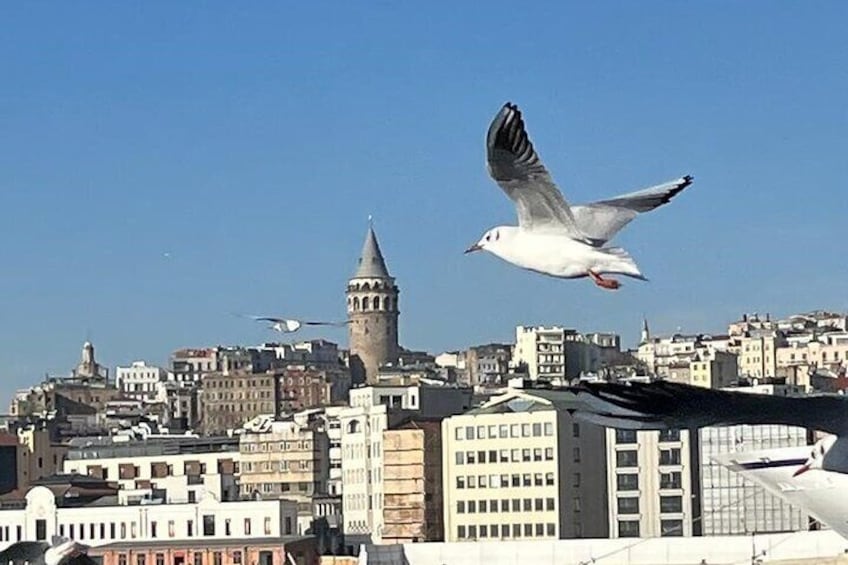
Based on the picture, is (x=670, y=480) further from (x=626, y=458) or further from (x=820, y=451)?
(x=820, y=451)

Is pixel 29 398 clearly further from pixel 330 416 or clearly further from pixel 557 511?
pixel 557 511

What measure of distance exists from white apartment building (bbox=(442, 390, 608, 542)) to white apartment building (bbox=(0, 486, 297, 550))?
2.98 metres

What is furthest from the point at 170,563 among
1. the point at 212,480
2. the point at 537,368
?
the point at 537,368

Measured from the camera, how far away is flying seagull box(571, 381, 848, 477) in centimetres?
827

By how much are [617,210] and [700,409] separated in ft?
2.30

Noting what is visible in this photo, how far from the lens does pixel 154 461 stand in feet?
Result: 194

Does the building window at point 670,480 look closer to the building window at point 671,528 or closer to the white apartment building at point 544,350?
the building window at point 671,528

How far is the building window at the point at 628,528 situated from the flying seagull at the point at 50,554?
19.5 metres

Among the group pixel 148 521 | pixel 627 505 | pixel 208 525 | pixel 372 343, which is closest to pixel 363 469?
pixel 148 521

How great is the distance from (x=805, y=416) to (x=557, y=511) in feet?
115

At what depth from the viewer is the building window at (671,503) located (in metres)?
43.4

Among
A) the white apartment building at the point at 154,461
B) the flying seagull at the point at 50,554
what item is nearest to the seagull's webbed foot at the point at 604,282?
the flying seagull at the point at 50,554

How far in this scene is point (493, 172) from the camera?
856cm

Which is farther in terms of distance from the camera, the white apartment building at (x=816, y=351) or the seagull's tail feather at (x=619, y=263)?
the white apartment building at (x=816, y=351)
